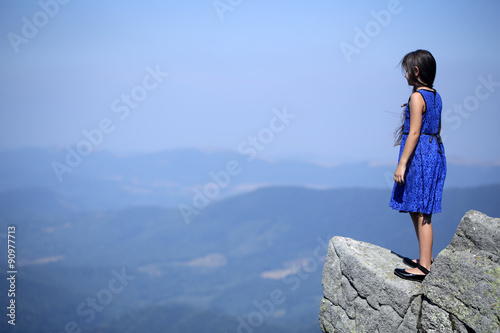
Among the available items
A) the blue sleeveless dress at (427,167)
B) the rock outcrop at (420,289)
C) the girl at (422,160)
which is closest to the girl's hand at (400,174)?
the girl at (422,160)

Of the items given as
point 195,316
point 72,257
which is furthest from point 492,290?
point 72,257

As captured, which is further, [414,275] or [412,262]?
[412,262]

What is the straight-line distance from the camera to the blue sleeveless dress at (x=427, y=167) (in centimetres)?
455

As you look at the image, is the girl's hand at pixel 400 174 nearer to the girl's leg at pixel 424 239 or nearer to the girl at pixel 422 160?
the girl at pixel 422 160

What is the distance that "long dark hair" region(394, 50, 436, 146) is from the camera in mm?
4469

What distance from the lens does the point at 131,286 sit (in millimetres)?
120750

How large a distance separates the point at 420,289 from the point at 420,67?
7.24ft

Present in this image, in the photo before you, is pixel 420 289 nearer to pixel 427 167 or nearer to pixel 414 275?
pixel 414 275

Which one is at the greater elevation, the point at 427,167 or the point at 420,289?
the point at 427,167

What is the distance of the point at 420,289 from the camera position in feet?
14.5

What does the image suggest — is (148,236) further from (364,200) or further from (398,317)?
(398,317)

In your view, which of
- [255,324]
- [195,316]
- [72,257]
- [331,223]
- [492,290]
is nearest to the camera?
[492,290]

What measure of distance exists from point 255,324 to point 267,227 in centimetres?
4741

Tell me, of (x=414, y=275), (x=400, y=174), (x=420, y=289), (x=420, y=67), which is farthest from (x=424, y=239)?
(x=420, y=67)
